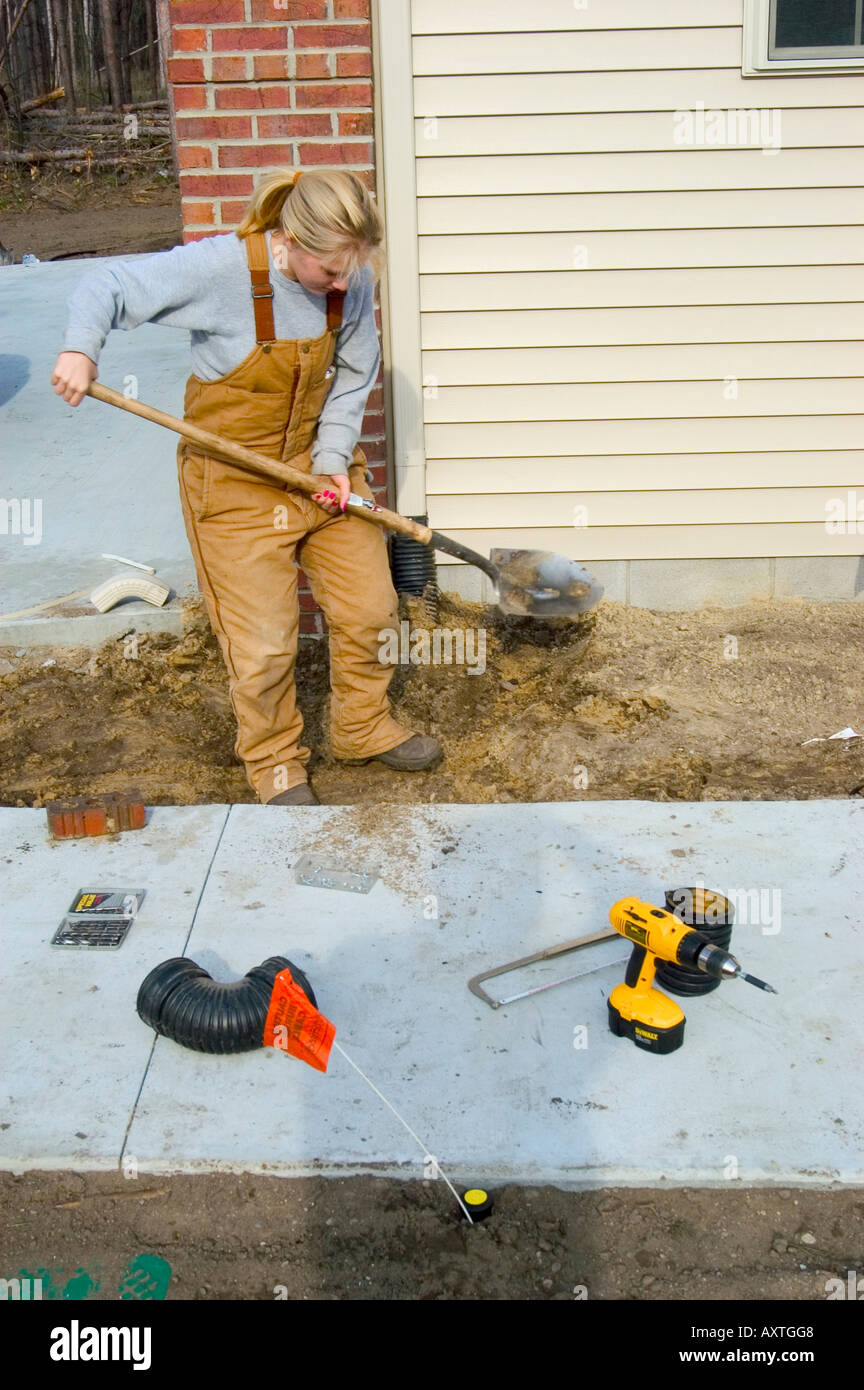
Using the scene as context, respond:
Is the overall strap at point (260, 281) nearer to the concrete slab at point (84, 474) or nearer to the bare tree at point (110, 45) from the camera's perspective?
the concrete slab at point (84, 474)

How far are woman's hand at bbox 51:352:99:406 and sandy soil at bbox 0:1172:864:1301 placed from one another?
201 centimetres

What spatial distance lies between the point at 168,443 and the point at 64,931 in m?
4.19

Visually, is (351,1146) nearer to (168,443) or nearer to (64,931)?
(64,931)

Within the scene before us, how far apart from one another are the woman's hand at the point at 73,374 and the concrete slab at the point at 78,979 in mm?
1273

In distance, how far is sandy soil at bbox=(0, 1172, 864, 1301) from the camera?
93.0 inches

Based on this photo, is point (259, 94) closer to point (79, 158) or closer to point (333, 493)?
point (333, 493)

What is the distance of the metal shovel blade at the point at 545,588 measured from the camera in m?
4.92

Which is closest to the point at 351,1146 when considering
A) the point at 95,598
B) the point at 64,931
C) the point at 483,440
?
the point at 64,931

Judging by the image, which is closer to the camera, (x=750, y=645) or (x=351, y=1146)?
(x=351, y=1146)

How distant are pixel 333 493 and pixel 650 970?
6.14ft

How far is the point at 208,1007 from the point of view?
279 cm

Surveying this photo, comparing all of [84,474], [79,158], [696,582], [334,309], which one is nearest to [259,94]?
[334,309]

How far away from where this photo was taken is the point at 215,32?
14.7 ft
